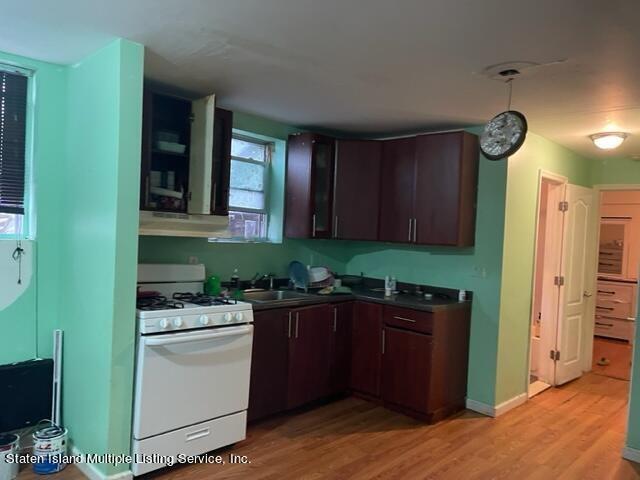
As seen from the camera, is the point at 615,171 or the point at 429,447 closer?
the point at 429,447

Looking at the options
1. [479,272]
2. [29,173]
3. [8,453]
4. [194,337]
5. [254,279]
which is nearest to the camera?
[8,453]

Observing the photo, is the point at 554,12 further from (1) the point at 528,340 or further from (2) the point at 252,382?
(1) the point at 528,340

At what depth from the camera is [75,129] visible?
284cm

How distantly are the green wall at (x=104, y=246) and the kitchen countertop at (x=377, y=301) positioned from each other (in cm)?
101

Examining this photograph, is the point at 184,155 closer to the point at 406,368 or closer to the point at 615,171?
the point at 406,368

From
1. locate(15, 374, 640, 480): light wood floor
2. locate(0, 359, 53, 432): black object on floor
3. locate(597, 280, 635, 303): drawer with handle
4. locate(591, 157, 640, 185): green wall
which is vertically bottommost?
locate(15, 374, 640, 480): light wood floor

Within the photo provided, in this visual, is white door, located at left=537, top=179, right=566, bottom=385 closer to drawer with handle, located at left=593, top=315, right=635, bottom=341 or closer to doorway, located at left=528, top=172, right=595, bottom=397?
doorway, located at left=528, top=172, right=595, bottom=397

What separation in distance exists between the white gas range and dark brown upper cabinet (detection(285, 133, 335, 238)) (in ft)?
4.25

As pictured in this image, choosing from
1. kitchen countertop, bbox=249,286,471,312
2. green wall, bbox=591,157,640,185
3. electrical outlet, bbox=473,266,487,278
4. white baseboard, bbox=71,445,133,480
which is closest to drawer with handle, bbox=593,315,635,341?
green wall, bbox=591,157,640,185

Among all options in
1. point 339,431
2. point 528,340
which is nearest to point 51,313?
point 339,431

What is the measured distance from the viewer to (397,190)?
415 cm

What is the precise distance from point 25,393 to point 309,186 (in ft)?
8.34

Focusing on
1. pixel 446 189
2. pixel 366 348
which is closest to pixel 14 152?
pixel 366 348

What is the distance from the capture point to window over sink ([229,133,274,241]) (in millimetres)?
4023
